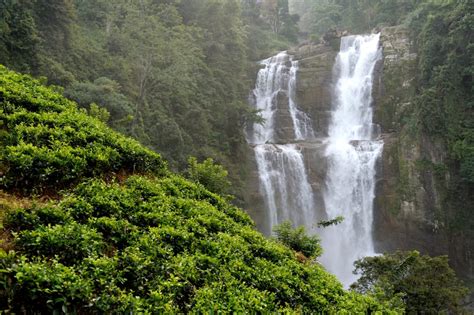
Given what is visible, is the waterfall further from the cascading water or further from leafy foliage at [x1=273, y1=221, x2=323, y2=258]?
leafy foliage at [x1=273, y1=221, x2=323, y2=258]

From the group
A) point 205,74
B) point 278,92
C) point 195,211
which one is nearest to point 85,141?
point 195,211

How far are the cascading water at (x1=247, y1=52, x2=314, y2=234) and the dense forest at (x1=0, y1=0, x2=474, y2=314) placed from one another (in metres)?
1.72

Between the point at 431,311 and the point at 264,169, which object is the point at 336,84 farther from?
the point at 431,311

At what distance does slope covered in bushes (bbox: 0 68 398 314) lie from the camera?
3.60 m

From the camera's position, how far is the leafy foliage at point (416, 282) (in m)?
12.6

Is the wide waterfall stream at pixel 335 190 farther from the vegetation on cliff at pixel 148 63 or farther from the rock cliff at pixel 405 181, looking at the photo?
the vegetation on cliff at pixel 148 63

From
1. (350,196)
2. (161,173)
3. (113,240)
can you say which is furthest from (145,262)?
(350,196)

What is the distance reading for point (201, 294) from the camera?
4391mm

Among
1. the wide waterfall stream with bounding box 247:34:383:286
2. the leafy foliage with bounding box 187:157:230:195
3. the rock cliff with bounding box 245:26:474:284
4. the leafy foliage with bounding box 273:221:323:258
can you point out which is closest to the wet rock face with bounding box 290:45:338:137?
the wide waterfall stream with bounding box 247:34:383:286

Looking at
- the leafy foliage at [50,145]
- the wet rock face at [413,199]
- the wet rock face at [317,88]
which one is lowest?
the wet rock face at [413,199]

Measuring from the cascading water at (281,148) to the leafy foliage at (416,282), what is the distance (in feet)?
38.2

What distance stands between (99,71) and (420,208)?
22701 mm

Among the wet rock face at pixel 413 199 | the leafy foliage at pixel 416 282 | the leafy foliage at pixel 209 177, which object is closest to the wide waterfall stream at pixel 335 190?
the wet rock face at pixel 413 199

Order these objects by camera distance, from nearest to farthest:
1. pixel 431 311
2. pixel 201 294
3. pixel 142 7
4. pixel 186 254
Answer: pixel 201 294 < pixel 186 254 < pixel 431 311 < pixel 142 7
